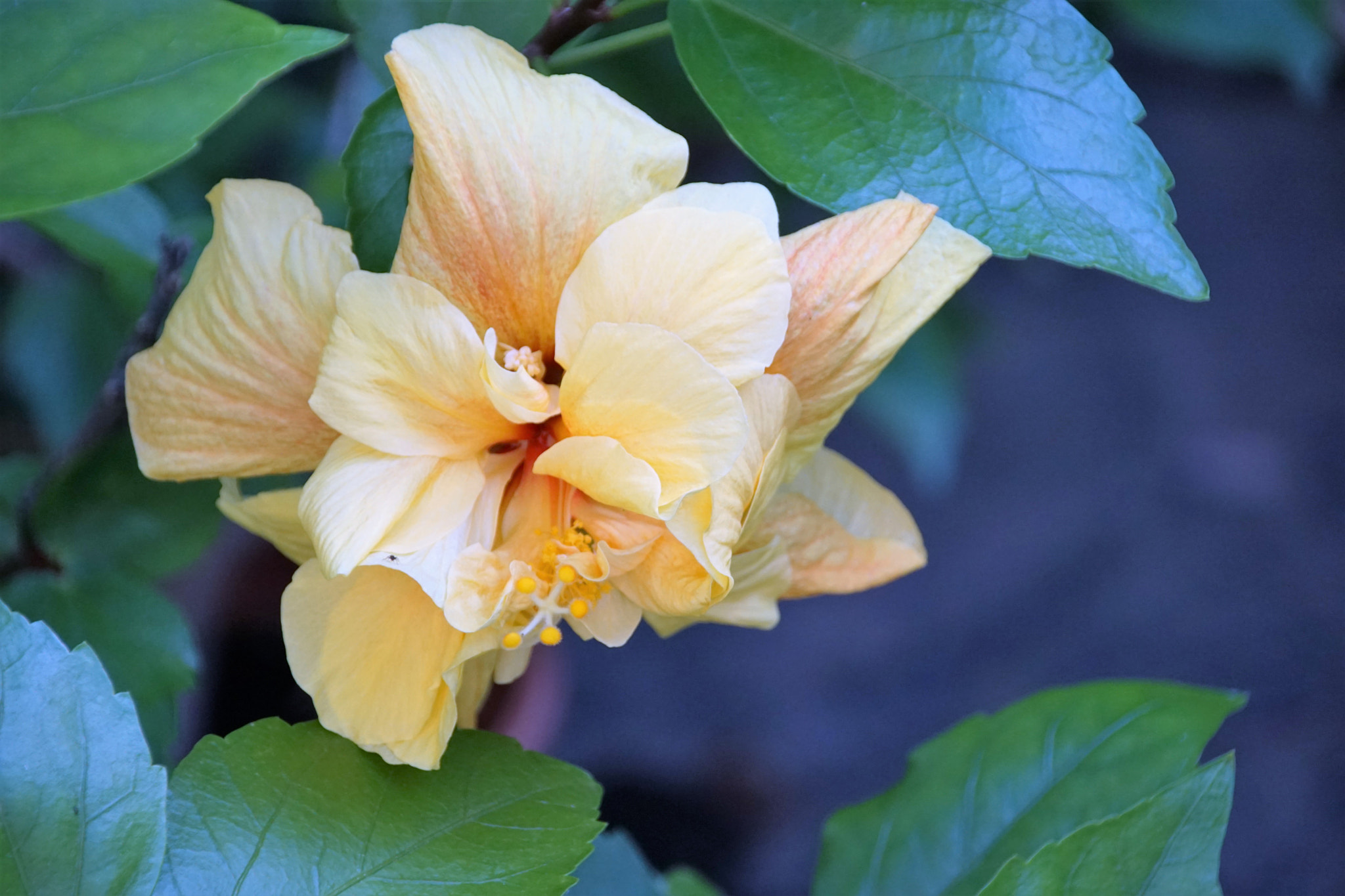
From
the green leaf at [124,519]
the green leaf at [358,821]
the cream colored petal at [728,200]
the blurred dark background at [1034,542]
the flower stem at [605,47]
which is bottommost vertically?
the blurred dark background at [1034,542]

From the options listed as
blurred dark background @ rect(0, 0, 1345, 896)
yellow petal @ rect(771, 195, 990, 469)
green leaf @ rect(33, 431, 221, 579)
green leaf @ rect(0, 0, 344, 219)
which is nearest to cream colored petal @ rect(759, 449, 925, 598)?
yellow petal @ rect(771, 195, 990, 469)

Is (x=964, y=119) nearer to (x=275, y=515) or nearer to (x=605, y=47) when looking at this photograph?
(x=605, y=47)

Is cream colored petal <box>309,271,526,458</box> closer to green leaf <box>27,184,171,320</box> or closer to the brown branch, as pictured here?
the brown branch

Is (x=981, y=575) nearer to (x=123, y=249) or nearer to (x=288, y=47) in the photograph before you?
(x=123, y=249)

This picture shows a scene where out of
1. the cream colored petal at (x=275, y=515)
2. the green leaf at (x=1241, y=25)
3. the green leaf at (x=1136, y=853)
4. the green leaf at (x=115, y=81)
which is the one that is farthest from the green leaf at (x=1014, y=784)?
the green leaf at (x=1241, y=25)

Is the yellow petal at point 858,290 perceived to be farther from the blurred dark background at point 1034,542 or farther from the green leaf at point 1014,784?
the blurred dark background at point 1034,542
